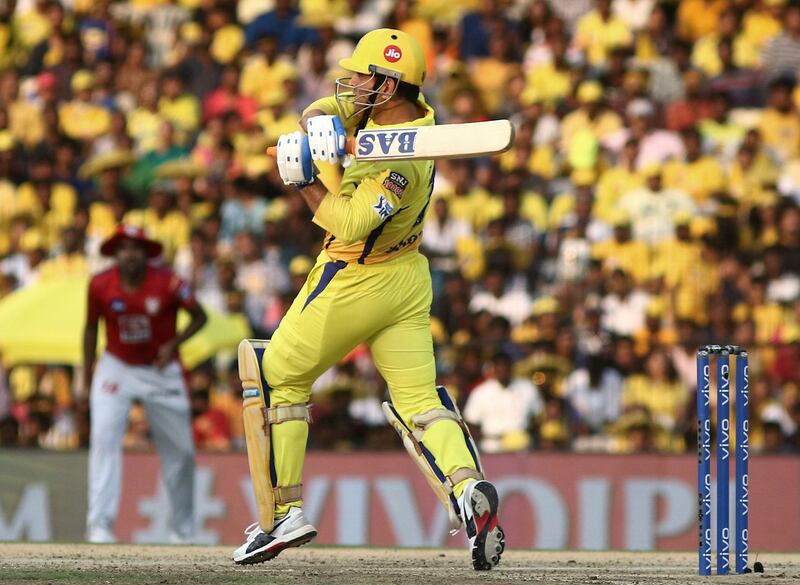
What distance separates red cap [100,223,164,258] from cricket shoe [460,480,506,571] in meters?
5.04

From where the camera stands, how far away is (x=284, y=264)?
48.1 feet

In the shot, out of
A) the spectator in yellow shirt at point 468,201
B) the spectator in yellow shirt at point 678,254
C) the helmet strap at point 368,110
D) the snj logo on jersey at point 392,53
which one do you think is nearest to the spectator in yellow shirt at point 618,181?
the spectator in yellow shirt at point 678,254

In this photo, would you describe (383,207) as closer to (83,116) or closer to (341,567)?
(341,567)

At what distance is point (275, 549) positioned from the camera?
290 inches

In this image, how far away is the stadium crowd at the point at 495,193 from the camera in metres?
13.2

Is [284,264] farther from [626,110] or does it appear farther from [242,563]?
[242,563]

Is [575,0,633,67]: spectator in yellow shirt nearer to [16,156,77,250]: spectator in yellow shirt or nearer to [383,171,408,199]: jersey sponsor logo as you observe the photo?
[16,156,77,250]: spectator in yellow shirt

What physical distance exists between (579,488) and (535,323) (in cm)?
136

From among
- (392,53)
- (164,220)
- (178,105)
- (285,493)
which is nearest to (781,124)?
(164,220)

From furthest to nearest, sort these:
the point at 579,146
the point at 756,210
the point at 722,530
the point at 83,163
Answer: the point at 83,163
the point at 579,146
the point at 756,210
the point at 722,530

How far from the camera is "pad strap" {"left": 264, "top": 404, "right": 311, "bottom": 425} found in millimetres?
7465

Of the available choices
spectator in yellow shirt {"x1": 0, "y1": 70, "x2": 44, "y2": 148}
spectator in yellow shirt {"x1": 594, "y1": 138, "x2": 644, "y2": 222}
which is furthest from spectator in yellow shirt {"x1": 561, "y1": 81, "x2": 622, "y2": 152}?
spectator in yellow shirt {"x1": 0, "y1": 70, "x2": 44, "y2": 148}

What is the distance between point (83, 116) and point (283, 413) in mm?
10687

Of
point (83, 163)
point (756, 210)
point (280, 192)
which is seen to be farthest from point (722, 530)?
point (83, 163)
